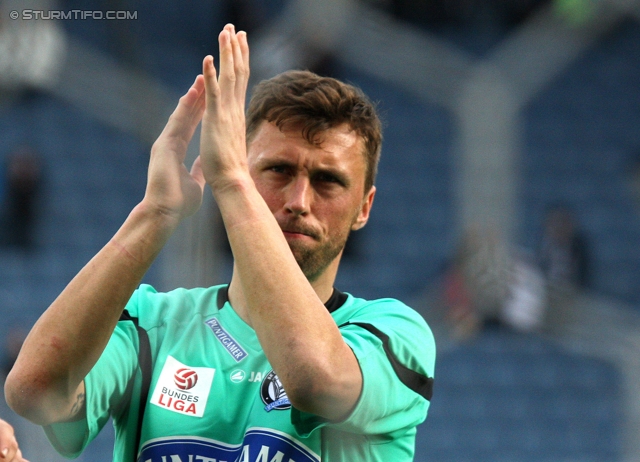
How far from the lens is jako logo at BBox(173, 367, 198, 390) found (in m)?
1.86

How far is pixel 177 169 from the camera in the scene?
5.89 feet

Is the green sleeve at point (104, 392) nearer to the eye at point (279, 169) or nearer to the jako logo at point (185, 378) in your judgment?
the jako logo at point (185, 378)

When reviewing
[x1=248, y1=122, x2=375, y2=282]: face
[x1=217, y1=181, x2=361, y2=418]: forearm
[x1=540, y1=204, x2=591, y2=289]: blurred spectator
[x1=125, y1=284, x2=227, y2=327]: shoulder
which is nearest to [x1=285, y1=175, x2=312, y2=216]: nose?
[x1=248, y1=122, x2=375, y2=282]: face

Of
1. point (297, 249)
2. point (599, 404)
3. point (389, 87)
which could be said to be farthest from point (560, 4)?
point (297, 249)

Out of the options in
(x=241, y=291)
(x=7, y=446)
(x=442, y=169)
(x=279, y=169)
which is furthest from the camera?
(x=442, y=169)

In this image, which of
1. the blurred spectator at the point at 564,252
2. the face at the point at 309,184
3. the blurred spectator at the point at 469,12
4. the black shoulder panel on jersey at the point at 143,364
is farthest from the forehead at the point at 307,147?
the blurred spectator at the point at 469,12

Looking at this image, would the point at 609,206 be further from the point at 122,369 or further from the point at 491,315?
the point at 122,369

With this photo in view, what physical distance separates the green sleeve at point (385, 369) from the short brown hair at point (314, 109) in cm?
33

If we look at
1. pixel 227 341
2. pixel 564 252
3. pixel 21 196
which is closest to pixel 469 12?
pixel 564 252

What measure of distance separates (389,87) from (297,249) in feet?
25.5

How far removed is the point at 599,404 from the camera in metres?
8.19

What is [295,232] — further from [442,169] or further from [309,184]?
[442,169]

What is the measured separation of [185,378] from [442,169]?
7447mm

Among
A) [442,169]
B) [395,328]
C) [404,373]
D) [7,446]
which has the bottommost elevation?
[7,446]
